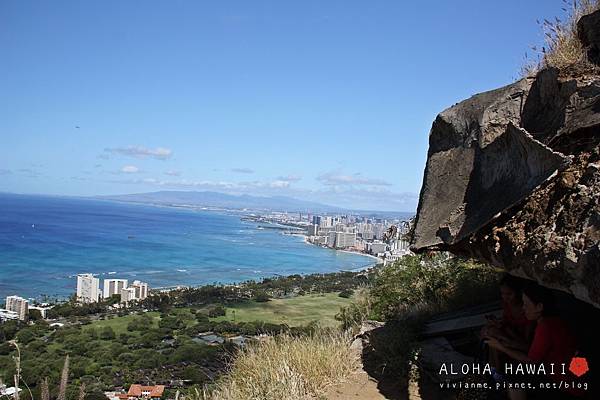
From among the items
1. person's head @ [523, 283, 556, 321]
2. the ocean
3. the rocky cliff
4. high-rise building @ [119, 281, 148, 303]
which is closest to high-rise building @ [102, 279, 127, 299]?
high-rise building @ [119, 281, 148, 303]

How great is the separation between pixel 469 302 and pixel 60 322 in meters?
22.0

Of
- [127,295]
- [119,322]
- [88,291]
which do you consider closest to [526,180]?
[119,322]

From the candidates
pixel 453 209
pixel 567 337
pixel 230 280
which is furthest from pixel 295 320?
pixel 230 280

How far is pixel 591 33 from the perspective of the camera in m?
5.48

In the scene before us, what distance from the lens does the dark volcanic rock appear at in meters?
5.27

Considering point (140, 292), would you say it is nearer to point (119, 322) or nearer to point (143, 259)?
point (119, 322)

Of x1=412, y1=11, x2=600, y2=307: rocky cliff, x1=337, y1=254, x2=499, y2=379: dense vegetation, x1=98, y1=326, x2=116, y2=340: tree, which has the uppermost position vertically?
x1=412, y1=11, x2=600, y2=307: rocky cliff

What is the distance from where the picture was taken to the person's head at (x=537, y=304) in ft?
14.3

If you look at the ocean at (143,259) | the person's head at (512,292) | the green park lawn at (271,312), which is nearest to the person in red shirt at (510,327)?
the person's head at (512,292)

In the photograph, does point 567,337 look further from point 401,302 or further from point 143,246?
point 143,246

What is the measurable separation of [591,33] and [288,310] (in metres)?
16.5

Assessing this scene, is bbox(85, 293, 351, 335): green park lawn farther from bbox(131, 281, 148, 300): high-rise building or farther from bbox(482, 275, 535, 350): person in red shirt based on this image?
bbox(482, 275, 535, 350): person in red shirt

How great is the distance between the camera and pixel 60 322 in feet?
79.1

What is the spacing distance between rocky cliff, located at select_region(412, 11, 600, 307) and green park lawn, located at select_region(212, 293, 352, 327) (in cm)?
1102
